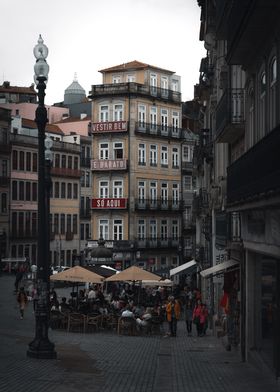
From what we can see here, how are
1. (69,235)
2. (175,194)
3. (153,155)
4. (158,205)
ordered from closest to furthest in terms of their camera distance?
(153,155)
(158,205)
(175,194)
(69,235)

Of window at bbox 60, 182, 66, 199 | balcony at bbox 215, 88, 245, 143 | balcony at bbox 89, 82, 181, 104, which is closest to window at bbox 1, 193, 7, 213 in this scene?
window at bbox 60, 182, 66, 199

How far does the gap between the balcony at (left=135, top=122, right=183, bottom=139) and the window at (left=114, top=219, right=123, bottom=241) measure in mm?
7930

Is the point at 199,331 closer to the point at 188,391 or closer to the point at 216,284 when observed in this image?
the point at 216,284

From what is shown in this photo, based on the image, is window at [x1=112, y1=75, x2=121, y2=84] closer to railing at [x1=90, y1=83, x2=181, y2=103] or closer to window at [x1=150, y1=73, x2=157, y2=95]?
railing at [x1=90, y1=83, x2=181, y2=103]

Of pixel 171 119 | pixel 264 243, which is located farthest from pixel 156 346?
pixel 171 119

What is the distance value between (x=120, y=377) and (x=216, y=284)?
1536 centimetres

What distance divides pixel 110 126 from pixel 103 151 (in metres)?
2.38

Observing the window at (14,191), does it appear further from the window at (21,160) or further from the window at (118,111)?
the window at (118,111)

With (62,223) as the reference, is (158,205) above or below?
above

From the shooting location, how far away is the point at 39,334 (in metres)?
19.1

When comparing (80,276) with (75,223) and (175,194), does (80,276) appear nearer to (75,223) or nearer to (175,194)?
(175,194)

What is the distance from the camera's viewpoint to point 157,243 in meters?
74.3

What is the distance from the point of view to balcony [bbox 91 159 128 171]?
71.1 metres

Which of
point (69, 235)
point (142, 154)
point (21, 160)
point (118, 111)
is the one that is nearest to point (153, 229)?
point (142, 154)
